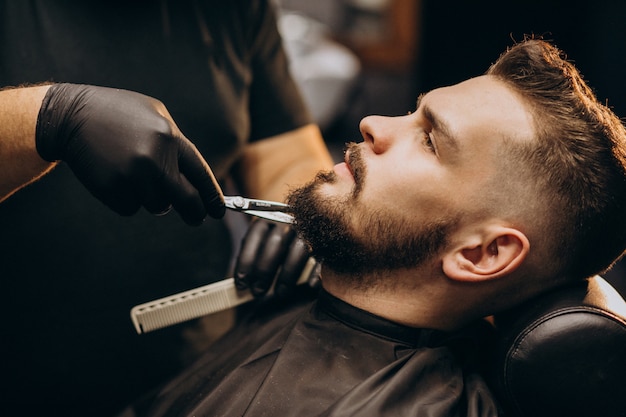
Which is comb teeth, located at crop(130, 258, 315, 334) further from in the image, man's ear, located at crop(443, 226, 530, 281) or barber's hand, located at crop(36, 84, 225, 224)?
man's ear, located at crop(443, 226, 530, 281)

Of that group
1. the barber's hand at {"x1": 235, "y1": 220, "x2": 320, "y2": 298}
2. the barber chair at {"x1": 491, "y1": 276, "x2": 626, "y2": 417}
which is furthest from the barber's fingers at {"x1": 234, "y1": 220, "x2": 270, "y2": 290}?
the barber chair at {"x1": 491, "y1": 276, "x2": 626, "y2": 417}

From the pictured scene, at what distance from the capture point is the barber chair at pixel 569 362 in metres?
1.26

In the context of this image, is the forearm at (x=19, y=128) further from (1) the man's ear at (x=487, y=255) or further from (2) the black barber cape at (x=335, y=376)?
(1) the man's ear at (x=487, y=255)

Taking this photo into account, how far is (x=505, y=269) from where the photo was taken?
4.67 ft

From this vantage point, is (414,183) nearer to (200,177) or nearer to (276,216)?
(276,216)

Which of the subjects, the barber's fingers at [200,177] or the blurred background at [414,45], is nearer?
the barber's fingers at [200,177]

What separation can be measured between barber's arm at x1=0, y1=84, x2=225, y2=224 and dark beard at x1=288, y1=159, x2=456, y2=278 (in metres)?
0.33

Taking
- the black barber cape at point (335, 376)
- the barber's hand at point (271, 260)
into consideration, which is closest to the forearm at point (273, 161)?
the barber's hand at point (271, 260)

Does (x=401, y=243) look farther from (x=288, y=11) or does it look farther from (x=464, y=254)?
(x=288, y=11)

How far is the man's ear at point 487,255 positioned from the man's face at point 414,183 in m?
0.04

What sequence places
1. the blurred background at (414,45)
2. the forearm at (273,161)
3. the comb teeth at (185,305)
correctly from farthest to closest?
the blurred background at (414,45), the forearm at (273,161), the comb teeth at (185,305)

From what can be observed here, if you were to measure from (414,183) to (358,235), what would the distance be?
20 cm

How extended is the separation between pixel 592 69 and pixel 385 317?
224 cm

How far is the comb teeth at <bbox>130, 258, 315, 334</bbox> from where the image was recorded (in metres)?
1.64
